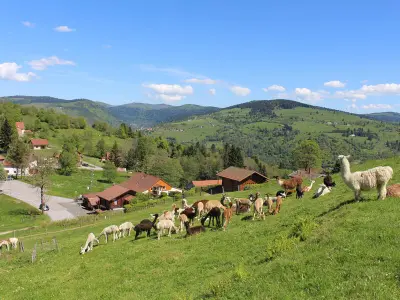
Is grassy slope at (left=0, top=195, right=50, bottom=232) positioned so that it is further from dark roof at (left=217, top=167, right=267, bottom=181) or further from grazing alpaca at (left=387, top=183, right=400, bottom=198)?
grazing alpaca at (left=387, top=183, right=400, bottom=198)

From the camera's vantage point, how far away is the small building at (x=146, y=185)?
93.9 meters

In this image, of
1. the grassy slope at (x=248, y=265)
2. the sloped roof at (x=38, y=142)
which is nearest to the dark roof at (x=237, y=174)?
the grassy slope at (x=248, y=265)

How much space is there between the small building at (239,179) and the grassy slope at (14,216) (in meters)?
43.4

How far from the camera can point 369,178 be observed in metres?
16.4

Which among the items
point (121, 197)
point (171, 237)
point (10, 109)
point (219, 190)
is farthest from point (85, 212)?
point (10, 109)

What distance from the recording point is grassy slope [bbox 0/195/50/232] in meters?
65.0

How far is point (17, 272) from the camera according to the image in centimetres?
2491

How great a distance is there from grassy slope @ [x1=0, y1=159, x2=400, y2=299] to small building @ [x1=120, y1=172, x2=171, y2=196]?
67.7 meters

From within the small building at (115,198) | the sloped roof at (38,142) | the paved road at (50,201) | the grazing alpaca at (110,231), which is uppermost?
the sloped roof at (38,142)

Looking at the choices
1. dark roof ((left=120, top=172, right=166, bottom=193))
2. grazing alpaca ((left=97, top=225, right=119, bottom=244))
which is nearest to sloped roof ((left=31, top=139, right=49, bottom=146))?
dark roof ((left=120, top=172, right=166, bottom=193))

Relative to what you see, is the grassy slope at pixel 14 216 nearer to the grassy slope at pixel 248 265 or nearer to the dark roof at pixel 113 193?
the dark roof at pixel 113 193

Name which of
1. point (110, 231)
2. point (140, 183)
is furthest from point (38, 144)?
point (110, 231)

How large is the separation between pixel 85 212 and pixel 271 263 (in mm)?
78837

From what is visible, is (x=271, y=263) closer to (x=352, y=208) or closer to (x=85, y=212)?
(x=352, y=208)
